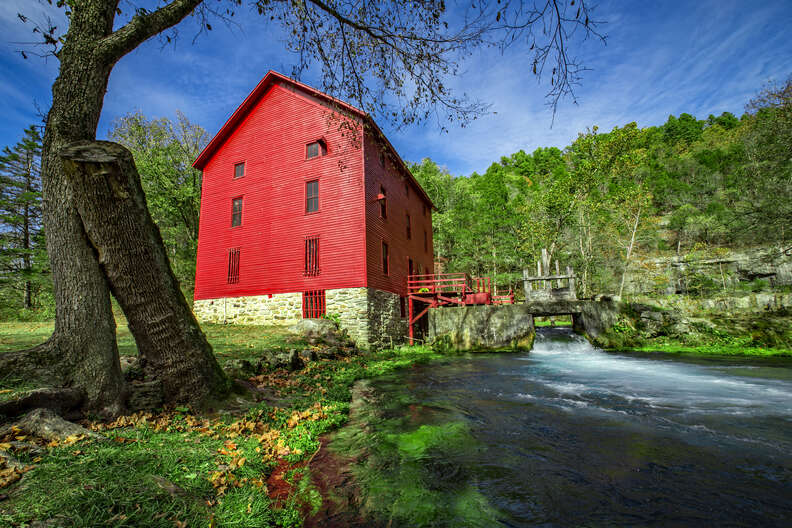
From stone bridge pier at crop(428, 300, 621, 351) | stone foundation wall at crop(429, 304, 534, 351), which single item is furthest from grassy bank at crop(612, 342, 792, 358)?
stone foundation wall at crop(429, 304, 534, 351)

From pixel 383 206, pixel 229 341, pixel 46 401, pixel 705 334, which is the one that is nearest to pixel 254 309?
pixel 229 341

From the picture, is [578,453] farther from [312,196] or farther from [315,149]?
[315,149]

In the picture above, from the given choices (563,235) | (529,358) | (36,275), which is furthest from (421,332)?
(36,275)

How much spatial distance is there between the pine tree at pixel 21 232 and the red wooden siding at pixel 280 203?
10888 millimetres

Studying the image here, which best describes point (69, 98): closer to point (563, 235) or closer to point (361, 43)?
point (361, 43)

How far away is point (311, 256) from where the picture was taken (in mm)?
15367

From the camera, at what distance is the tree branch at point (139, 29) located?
3.86 meters

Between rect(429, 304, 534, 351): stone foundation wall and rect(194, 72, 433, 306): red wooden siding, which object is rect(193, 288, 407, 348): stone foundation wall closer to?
rect(194, 72, 433, 306): red wooden siding

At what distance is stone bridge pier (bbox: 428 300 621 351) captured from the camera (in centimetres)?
1517

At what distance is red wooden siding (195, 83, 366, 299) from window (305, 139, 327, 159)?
207 mm

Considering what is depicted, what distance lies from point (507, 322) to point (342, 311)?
7.83 m

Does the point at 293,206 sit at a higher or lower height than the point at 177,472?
higher

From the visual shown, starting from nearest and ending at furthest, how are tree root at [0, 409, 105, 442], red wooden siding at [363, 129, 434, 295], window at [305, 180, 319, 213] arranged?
tree root at [0, 409, 105, 442]
red wooden siding at [363, 129, 434, 295]
window at [305, 180, 319, 213]

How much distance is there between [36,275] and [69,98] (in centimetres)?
2288
